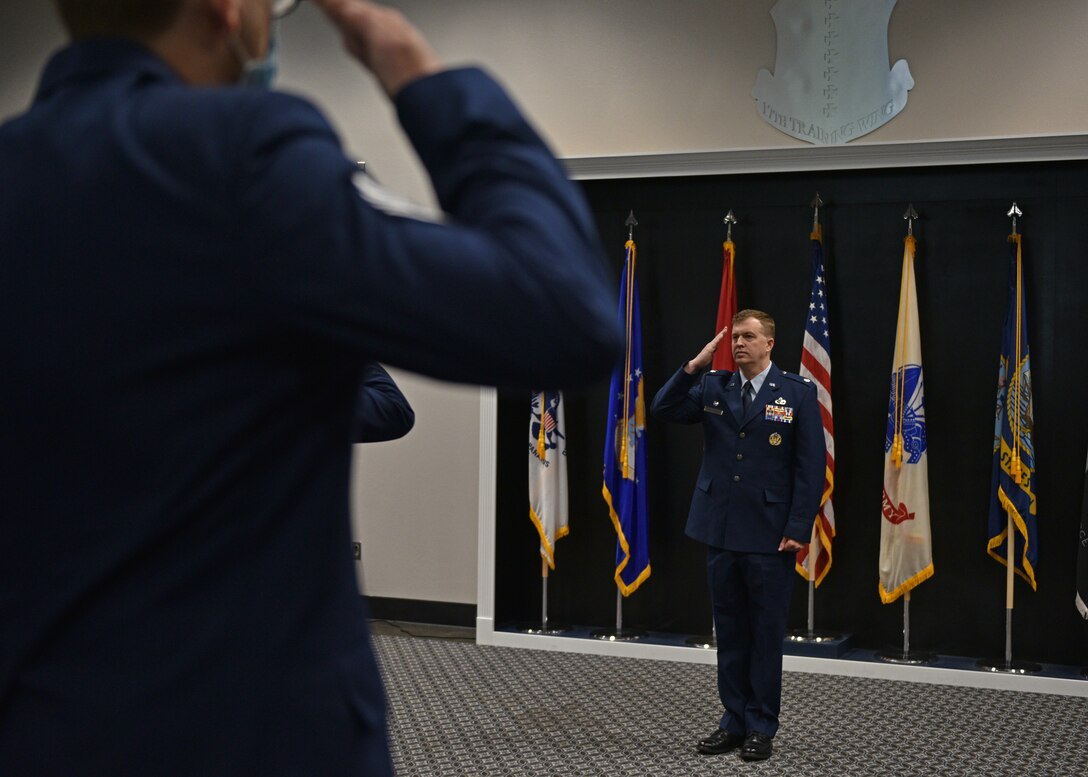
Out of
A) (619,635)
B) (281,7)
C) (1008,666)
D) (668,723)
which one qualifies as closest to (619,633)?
(619,635)

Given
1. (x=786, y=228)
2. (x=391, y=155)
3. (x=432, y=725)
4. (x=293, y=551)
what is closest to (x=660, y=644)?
(x=432, y=725)

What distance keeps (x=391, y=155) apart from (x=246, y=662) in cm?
603

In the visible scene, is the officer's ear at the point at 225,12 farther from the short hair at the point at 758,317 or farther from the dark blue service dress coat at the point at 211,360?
the short hair at the point at 758,317

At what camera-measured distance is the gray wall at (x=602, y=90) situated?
544 cm

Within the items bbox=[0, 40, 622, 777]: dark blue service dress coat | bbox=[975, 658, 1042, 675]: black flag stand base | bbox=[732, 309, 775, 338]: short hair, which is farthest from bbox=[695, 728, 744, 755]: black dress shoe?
bbox=[0, 40, 622, 777]: dark blue service dress coat

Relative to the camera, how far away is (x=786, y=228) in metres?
5.90

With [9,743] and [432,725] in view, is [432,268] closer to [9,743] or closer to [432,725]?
[9,743]

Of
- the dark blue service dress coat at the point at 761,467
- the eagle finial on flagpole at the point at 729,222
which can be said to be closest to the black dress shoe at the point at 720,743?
the dark blue service dress coat at the point at 761,467

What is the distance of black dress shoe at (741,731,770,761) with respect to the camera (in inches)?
163

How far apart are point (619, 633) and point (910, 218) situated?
259 cm

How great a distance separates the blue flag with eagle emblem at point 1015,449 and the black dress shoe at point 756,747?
6.02 ft

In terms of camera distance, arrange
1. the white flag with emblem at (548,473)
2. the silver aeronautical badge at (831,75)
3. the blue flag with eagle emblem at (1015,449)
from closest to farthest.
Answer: the blue flag with eagle emblem at (1015,449) → the silver aeronautical badge at (831,75) → the white flag with emblem at (548,473)

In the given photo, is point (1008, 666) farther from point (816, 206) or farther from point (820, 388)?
point (816, 206)

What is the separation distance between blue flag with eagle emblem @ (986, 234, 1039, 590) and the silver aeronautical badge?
3.11ft
